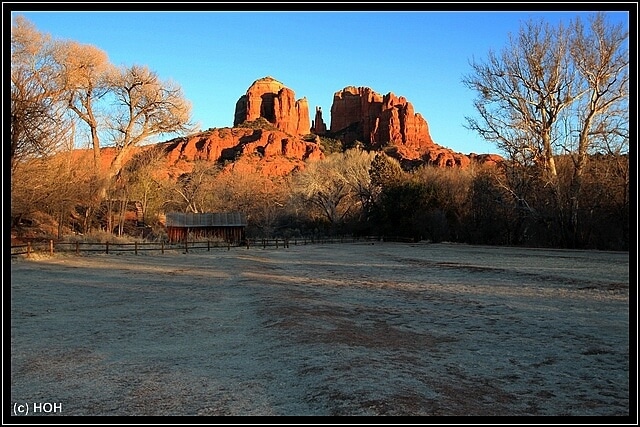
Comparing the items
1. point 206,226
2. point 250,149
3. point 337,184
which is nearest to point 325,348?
point 206,226

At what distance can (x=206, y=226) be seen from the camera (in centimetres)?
4919

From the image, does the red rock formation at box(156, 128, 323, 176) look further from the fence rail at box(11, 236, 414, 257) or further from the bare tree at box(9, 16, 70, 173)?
the bare tree at box(9, 16, 70, 173)

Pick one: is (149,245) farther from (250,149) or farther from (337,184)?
(250,149)

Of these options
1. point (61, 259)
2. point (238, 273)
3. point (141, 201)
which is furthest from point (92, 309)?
point (141, 201)

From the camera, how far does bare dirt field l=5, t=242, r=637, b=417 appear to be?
588 centimetres

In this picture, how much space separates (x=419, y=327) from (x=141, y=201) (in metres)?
45.2

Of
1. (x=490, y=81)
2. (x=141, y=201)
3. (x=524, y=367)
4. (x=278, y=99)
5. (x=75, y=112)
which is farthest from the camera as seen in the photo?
(x=278, y=99)

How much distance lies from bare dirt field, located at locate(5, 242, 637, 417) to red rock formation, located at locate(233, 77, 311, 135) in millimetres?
146610

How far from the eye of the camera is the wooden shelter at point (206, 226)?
156 ft

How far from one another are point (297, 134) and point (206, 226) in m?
A: 115

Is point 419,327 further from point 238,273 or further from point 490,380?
point 238,273

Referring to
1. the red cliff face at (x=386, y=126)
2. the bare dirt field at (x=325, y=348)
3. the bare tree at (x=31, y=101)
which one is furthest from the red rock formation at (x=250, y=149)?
the bare dirt field at (x=325, y=348)

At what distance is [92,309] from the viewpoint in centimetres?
1270

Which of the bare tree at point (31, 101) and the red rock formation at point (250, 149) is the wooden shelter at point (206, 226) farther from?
the red rock formation at point (250, 149)
